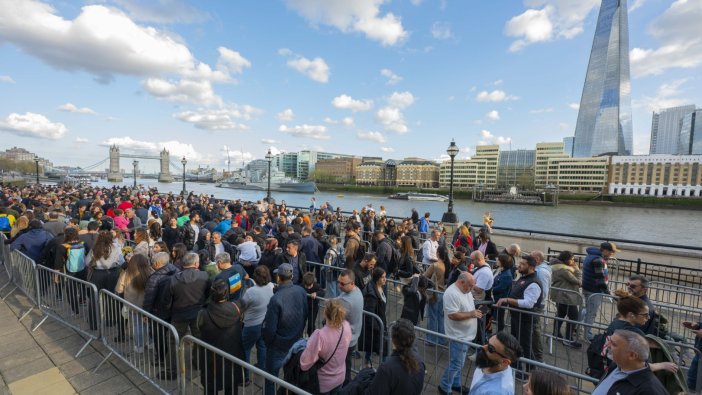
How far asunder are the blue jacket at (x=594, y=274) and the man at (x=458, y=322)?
3.02 metres

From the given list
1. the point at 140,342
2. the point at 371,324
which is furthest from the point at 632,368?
the point at 140,342

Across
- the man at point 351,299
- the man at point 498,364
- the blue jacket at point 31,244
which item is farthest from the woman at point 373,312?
the blue jacket at point 31,244

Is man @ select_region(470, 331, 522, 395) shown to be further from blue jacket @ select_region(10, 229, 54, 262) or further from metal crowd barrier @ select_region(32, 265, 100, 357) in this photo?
blue jacket @ select_region(10, 229, 54, 262)

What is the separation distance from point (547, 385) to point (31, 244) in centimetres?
784

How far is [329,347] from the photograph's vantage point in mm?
2773

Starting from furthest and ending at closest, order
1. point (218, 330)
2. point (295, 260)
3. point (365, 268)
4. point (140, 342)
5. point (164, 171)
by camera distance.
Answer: point (164, 171)
point (295, 260)
point (365, 268)
point (140, 342)
point (218, 330)

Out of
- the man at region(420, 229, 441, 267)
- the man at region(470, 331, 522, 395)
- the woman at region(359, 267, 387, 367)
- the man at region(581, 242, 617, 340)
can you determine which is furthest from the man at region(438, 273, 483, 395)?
the man at region(420, 229, 441, 267)

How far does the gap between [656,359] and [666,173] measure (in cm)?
13883

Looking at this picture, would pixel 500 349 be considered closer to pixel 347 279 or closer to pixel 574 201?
pixel 347 279

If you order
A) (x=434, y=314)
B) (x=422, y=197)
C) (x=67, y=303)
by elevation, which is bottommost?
(x=422, y=197)

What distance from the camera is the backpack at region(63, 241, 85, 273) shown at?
514cm

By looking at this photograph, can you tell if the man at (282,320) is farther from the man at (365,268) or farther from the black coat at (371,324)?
the man at (365,268)

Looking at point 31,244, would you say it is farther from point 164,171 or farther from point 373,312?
point 164,171

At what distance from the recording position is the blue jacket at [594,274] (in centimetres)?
532
